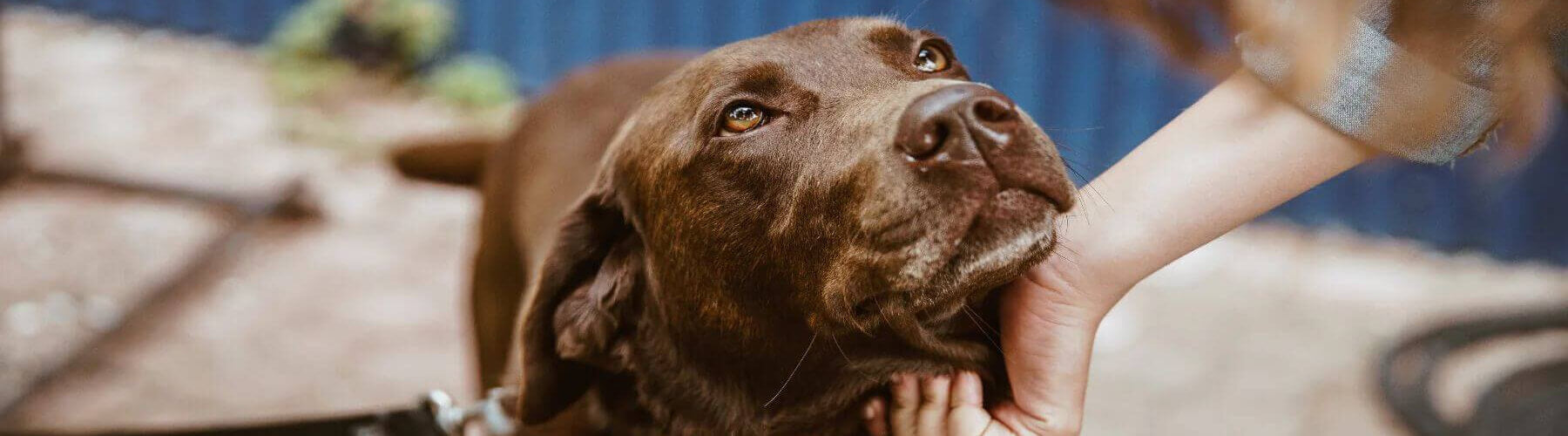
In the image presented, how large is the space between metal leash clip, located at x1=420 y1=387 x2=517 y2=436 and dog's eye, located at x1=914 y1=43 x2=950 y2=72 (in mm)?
1141

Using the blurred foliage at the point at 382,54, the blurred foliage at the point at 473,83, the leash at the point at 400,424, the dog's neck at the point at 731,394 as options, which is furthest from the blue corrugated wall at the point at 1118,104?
the leash at the point at 400,424

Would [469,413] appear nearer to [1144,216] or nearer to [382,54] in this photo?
[1144,216]

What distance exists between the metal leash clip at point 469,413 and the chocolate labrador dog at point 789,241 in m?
0.13

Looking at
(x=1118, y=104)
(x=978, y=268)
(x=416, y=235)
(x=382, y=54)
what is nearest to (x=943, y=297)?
(x=978, y=268)

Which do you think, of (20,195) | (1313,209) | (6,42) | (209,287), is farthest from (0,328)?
(1313,209)

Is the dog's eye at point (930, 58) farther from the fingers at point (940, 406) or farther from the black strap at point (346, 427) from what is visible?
the black strap at point (346, 427)

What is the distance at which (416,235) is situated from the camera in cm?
548

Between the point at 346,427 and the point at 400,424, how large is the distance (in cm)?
11

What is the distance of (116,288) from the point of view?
495cm

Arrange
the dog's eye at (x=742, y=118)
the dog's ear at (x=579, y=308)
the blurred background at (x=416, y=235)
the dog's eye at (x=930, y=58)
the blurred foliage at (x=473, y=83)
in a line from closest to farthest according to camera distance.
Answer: the dog's eye at (x=742, y=118) → the dog's eye at (x=930, y=58) → the dog's ear at (x=579, y=308) → the blurred background at (x=416, y=235) → the blurred foliage at (x=473, y=83)

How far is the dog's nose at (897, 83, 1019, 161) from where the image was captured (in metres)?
1.64

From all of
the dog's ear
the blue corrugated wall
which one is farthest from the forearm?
the blue corrugated wall

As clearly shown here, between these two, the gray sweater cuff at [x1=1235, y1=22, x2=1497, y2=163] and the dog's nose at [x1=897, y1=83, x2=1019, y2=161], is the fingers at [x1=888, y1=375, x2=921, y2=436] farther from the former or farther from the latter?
the gray sweater cuff at [x1=1235, y1=22, x2=1497, y2=163]

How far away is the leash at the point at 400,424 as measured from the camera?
2.21 m
